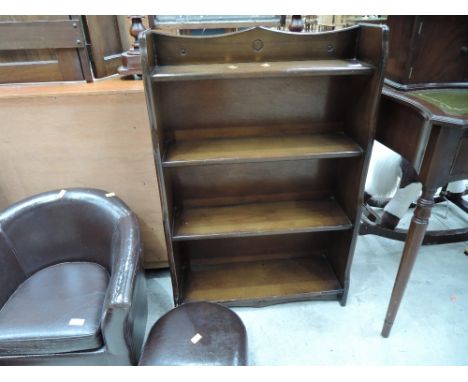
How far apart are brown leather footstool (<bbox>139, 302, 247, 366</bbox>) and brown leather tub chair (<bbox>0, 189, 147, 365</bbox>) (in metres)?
0.10

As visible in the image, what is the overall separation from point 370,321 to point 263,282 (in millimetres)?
548

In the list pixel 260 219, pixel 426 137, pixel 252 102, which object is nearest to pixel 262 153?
pixel 252 102

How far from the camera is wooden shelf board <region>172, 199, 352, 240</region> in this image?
1.42 meters

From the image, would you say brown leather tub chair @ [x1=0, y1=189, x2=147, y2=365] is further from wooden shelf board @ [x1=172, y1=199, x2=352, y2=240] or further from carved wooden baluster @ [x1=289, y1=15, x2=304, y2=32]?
carved wooden baluster @ [x1=289, y1=15, x2=304, y2=32]

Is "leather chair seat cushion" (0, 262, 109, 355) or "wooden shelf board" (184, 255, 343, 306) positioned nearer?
"leather chair seat cushion" (0, 262, 109, 355)

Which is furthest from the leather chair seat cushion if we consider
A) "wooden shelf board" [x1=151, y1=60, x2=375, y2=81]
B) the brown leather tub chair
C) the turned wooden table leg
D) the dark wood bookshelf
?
the turned wooden table leg

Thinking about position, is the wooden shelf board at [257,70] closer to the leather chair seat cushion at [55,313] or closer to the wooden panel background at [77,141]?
the wooden panel background at [77,141]

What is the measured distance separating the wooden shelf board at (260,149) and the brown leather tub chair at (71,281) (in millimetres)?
348

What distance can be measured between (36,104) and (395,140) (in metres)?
1.49

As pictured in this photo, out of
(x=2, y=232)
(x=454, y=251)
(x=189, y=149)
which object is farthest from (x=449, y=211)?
(x=2, y=232)

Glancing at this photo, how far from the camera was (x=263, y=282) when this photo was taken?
170 cm

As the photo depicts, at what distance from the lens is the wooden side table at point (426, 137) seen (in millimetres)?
1023

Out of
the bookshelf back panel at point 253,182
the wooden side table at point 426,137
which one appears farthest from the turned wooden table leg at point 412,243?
the bookshelf back panel at point 253,182

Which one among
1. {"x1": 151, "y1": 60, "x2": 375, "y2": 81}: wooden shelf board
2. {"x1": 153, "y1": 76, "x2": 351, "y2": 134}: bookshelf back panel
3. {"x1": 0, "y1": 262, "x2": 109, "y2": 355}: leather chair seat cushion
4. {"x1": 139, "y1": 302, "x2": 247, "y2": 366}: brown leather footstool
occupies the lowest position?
{"x1": 139, "y1": 302, "x2": 247, "y2": 366}: brown leather footstool
